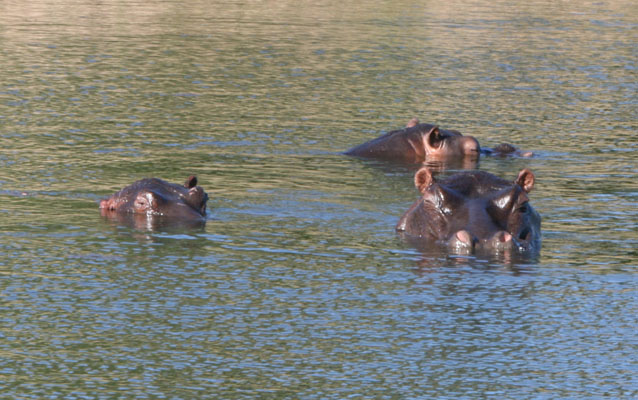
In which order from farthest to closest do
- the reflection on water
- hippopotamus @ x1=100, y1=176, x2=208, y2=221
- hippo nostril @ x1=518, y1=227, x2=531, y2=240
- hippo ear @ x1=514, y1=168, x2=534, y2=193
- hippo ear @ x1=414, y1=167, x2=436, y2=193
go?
hippopotamus @ x1=100, y1=176, x2=208, y2=221, hippo ear @ x1=414, y1=167, x2=436, y2=193, hippo ear @ x1=514, y1=168, x2=534, y2=193, hippo nostril @ x1=518, y1=227, x2=531, y2=240, the reflection on water

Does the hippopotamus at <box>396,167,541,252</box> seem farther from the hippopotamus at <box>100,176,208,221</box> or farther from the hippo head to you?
the hippo head

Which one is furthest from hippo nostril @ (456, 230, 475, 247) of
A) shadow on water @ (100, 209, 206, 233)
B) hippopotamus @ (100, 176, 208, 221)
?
hippopotamus @ (100, 176, 208, 221)

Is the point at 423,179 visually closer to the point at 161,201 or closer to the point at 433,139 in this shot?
the point at 161,201

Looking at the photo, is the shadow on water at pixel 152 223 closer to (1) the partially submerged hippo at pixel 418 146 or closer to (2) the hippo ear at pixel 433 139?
(1) the partially submerged hippo at pixel 418 146

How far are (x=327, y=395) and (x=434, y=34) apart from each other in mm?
20142

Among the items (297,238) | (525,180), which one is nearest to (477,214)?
(525,180)

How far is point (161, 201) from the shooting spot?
9945 millimetres

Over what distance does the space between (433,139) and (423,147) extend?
0.43 ft

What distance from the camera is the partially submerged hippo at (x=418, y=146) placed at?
1345 cm

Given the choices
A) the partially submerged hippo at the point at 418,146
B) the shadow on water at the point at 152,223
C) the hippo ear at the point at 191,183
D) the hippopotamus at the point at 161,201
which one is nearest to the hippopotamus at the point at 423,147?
the partially submerged hippo at the point at 418,146

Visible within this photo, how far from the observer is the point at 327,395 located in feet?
19.9

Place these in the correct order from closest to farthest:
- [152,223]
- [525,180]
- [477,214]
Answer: [477,214], [525,180], [152,223]

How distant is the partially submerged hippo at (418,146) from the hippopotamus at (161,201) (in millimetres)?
3599

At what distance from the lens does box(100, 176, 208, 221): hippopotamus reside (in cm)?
991
